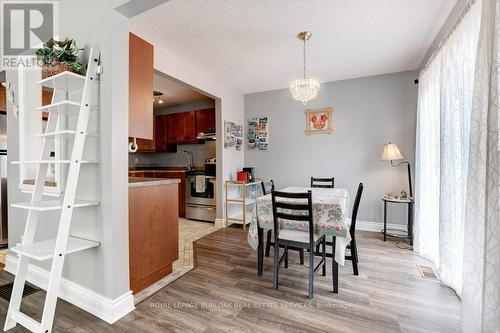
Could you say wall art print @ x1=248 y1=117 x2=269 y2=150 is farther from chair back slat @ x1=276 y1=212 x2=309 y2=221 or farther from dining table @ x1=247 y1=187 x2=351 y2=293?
chair back slat @ x1=276 y1=212 x2=309 y2=221

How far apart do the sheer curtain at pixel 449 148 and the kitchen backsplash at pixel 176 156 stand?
13.3ft

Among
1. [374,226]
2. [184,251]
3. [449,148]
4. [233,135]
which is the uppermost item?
[233,135]

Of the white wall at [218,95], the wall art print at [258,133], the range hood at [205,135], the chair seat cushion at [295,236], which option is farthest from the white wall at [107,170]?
the wall art print at [258,133]

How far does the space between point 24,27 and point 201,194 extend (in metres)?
3.30

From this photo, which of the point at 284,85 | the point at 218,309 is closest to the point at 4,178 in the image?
the point at 218,309

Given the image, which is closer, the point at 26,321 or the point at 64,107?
the point at 26,321

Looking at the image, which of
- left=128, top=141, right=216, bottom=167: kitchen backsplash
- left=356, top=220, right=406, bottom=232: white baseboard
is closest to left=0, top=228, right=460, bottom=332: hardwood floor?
left=356, top=220, right=406, bottom=232: white baseboard

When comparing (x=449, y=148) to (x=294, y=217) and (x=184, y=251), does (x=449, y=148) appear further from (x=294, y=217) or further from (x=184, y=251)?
(x=184, y=251)

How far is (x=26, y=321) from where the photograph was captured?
1443mm

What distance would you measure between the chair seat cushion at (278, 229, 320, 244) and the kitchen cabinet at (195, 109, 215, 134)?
10.7 feet

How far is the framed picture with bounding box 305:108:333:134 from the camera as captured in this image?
411 cm

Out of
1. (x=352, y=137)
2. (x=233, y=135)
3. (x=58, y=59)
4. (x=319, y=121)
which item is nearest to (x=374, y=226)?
(x=352, y=137)

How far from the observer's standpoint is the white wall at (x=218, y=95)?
9.68 ft

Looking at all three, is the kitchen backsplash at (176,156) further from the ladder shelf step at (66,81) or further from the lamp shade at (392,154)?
the ladder shelf step at (66,81)
